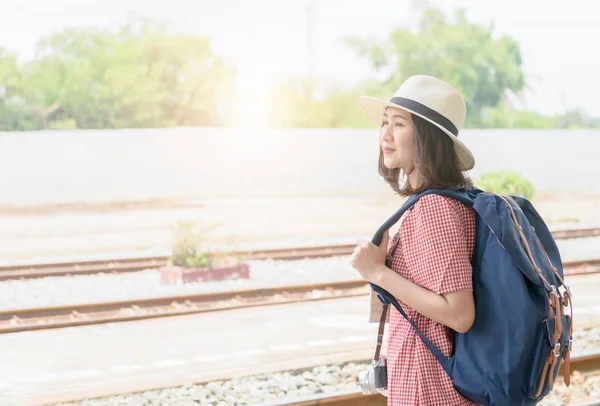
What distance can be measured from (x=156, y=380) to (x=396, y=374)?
2.88 m

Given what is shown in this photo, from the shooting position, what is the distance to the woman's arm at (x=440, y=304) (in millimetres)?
1318

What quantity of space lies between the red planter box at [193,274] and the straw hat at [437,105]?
5.91m

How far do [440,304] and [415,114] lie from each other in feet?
1.10

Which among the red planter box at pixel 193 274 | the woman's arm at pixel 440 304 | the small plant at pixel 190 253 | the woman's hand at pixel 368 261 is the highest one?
the woman's hand at pixel 368 261

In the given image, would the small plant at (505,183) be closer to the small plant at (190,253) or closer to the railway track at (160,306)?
the small plant at (190,253)

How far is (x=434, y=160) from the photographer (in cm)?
139

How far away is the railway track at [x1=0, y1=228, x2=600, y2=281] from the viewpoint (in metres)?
7.26

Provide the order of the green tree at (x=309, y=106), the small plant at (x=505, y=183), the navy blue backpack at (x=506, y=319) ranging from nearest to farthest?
A: the navy blue backpack at (x=506, y=319), the small plant at (x=505, y=183), the green tree at (x=309, y=106)

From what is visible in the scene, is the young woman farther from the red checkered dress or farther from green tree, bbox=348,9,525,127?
green tree, bbox=348,9,525,127

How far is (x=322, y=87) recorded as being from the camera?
1419 cm

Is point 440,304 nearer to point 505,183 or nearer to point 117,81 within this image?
point 505,183

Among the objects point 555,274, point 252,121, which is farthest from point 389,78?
point 555,274

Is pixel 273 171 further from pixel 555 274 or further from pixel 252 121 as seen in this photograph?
pixel 555 274

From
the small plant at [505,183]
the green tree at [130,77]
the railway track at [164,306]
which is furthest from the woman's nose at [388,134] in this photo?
the green tree at [130,77]
